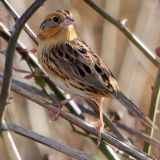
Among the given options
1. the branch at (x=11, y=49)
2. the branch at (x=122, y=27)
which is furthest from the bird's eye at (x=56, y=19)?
the branch at (x=11, y=49)

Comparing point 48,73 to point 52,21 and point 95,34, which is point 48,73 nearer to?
point 52,21

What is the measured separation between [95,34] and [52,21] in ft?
3.80

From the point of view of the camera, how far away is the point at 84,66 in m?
2.77

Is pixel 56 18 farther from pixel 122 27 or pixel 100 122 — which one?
pixel 100 122

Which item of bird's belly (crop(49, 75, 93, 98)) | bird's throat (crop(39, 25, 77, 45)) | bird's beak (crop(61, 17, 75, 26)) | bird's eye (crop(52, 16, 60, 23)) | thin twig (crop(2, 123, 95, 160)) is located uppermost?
bird's eye (crop(52, 16, 60, 23))

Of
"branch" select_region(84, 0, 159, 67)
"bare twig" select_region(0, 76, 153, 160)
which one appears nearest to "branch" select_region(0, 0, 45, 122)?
"bare twig" select_region(0, 76, 153, 160)

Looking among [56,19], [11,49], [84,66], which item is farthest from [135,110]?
[11,49]

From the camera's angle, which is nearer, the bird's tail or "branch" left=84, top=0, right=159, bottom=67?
the bird's tail

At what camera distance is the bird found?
270 centimetres

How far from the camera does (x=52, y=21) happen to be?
2900mm

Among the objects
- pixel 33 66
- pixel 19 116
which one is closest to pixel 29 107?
pixel 19 116

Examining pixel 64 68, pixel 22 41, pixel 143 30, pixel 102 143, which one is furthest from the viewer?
pixel 143 30

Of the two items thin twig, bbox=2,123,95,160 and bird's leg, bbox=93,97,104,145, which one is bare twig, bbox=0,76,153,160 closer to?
bird's leg, bbox=93,97,104,145

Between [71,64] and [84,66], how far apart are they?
0.29 ft
